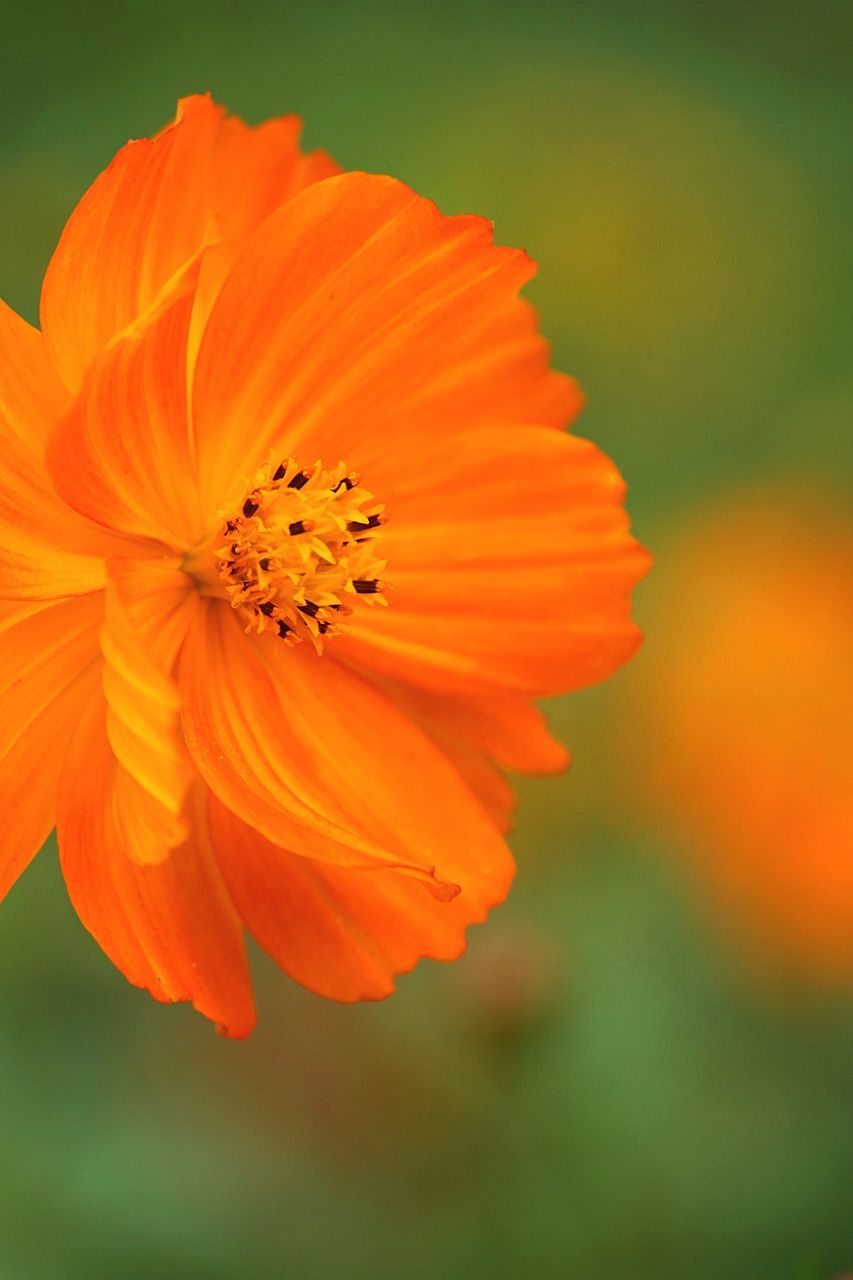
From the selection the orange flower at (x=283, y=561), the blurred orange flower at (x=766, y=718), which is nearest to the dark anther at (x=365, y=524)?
the orange flower at (x=283, y=561)

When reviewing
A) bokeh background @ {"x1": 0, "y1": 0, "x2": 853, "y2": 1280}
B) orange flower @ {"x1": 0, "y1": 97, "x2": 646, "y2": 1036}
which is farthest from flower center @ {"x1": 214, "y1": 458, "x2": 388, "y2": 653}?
bokeh background @ {"x1": 0, "y1": 0, "x2": 853, "y2": 1280}

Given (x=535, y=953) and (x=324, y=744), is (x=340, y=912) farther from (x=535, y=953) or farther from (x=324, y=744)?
(x=535, y=953)

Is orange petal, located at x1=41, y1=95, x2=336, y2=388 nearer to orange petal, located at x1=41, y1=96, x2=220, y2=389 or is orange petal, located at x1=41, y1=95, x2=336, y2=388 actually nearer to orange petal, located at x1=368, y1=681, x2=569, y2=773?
orange petal, located at x1=41, y1=96, x2=220, y2=389

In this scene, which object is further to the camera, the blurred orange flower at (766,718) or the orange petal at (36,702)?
the blurred orange flower at (766,718)

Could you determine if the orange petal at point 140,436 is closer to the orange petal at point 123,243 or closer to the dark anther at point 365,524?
the orange petal at point 123,243

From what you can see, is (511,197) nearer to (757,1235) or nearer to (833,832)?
(833,832)

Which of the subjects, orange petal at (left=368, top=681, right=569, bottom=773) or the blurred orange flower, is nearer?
orange petal at (left=368, top=681, right=569, bottom=773)
